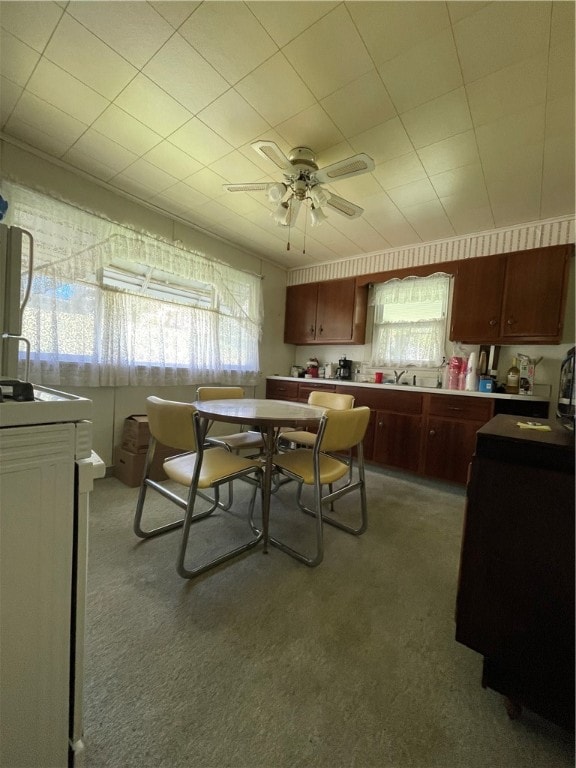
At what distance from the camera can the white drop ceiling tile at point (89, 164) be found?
221 centimetres

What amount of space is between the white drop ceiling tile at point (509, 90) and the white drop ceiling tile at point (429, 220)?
893mm

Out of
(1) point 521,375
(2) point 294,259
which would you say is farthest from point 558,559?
(2) point 294,259

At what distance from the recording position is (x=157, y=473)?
264 cm

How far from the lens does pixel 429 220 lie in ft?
9.19

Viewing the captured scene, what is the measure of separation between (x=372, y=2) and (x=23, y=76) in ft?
5.88

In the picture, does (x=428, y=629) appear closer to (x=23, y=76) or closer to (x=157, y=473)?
(x=157, y=473)

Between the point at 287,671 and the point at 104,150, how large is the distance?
10.3 ft

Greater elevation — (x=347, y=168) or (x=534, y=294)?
(x=347, y=168)

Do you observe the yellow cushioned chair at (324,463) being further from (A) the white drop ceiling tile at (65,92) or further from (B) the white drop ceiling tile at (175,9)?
(A) the white drop ceiling tile at (65,92)

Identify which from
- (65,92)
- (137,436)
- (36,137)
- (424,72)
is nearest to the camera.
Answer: (424,72)

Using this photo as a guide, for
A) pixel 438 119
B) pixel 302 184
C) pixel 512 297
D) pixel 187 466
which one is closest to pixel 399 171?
pixel 438 119

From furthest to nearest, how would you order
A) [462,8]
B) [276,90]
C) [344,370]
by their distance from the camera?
[344,370] → [276,90] → [462,8]

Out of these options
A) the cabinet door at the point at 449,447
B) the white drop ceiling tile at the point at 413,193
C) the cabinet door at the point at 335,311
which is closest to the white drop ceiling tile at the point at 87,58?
the white drop ceiling tile at the point at 413,193

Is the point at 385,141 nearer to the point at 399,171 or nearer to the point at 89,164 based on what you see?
the point at 399,171
